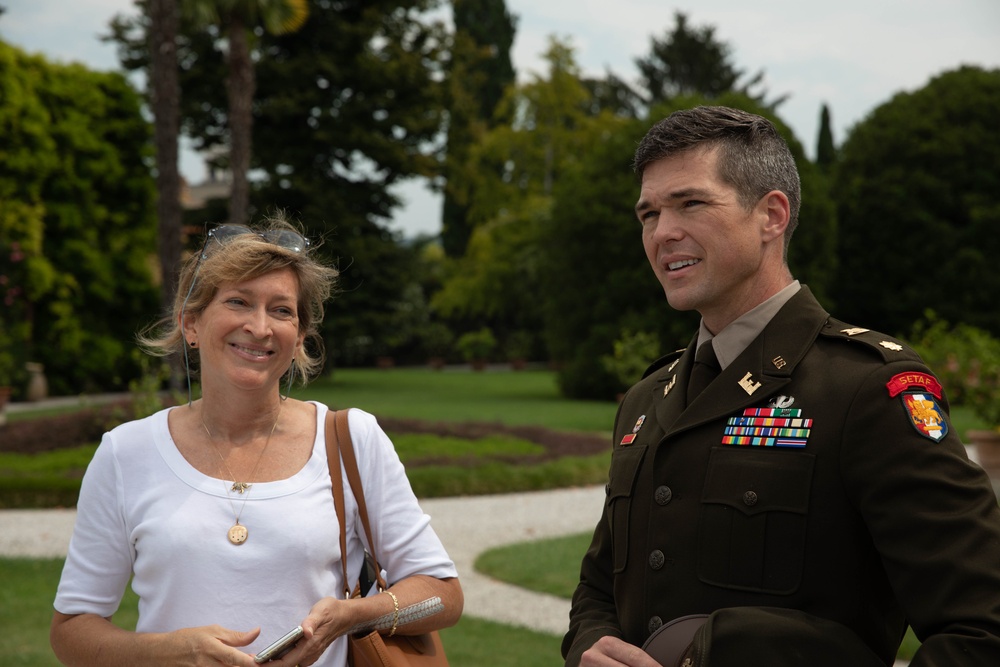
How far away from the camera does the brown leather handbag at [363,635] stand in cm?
244

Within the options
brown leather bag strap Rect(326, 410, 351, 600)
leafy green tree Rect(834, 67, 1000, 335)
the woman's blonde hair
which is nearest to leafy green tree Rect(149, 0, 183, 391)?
the woman's blonde hair

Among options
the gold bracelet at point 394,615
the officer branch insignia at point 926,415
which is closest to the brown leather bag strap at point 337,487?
the gold bracelet at point 394,615

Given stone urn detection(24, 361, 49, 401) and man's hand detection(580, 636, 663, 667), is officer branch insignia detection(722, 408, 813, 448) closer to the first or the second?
man's hand detection(580, 636, 663, 667)

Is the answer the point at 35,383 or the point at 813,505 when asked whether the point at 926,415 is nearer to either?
the point at 813,505

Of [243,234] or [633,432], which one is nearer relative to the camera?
[633,432]

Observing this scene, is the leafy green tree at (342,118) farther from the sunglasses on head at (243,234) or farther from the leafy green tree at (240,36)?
the sunglasses on head at (243,234)

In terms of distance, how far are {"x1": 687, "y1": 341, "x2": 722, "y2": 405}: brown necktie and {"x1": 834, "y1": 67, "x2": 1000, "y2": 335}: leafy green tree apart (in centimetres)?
2903

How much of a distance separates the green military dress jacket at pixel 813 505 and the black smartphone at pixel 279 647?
629mm

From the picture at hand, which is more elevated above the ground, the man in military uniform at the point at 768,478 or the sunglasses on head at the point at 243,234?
the sunglasses on head at the point at 243,234

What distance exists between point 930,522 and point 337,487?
1447 millimetres

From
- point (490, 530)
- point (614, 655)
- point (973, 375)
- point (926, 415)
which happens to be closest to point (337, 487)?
point (614, 655)

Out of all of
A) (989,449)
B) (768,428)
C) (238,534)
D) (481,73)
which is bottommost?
(989,449)

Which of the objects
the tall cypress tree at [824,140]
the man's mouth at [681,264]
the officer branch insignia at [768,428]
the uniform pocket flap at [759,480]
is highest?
the tall cypress tree at [824,140]

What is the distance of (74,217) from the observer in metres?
25.2
